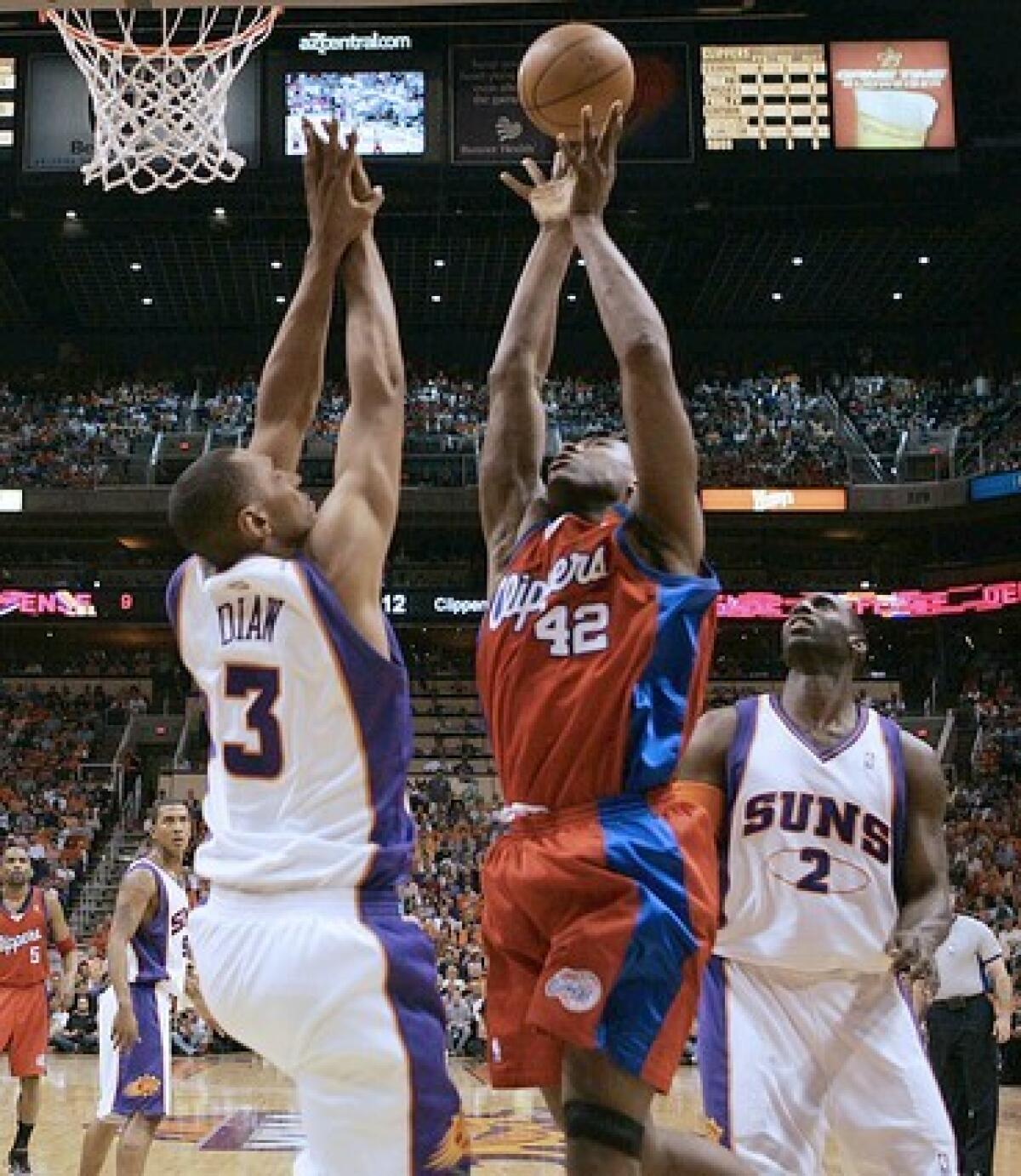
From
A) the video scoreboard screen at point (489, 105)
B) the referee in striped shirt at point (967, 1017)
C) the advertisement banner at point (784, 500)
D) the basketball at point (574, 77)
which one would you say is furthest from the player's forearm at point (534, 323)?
the advertisement banner at point (784, 500)

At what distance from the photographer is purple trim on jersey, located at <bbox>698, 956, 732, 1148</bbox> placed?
3.62 metres

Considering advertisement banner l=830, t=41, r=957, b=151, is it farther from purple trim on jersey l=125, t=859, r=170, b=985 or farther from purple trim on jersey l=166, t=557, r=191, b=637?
purple trim on jersey l=166, t=557, r=191, b=637

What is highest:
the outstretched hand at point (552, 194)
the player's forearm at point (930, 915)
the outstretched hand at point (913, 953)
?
the outstretched hand at point (552, 194)

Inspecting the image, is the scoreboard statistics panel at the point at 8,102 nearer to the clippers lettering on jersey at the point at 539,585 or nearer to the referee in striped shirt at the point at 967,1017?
the referee in striped shirt at the point at 967,1017

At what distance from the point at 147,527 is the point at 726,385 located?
1050cm

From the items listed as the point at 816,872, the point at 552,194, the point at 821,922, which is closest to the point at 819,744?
the point at 816,872

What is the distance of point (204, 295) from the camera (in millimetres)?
26531

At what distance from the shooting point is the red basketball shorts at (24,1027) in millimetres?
8148

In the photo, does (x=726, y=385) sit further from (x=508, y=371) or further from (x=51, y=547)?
(x=508, y=371)

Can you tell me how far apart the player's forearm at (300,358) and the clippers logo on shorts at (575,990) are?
4.21 feet

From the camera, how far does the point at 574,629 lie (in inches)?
122

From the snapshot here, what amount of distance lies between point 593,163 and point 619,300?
37 cm

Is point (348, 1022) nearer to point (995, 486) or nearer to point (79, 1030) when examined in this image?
point (79, 1030)

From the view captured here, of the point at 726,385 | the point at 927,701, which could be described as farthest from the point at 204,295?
the point at 927,701
